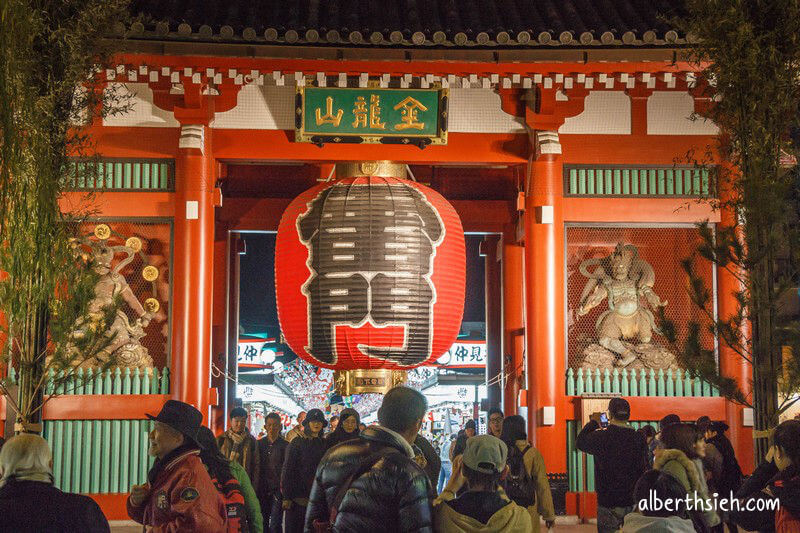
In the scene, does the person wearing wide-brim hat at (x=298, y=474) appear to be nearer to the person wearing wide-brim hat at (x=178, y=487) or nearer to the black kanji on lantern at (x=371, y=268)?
the black kanji on lantern at (x=371, y=268)

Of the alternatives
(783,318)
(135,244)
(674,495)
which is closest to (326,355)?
(135,244)

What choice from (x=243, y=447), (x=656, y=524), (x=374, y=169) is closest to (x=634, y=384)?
(x=374, y=169)

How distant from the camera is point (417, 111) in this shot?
1140cm

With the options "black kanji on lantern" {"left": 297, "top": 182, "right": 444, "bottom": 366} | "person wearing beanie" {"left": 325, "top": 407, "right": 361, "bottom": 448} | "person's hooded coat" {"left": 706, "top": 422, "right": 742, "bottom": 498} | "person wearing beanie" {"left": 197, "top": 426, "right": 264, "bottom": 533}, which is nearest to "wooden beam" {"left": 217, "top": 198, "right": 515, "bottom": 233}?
"black kanji on lantern" {"left": 297, "top": 182, "right": 444, "bottom": 366}

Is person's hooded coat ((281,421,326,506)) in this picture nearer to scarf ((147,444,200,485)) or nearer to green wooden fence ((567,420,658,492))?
green wooden fence ((567,420,658,492))

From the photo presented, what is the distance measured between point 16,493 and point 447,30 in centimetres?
766

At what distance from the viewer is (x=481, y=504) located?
14.3ft

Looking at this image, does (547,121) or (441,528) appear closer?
(441,528)

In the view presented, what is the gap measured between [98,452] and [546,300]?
5.21 meters

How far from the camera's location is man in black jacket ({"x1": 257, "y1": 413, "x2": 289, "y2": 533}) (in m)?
9.50

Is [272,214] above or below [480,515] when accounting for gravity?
above

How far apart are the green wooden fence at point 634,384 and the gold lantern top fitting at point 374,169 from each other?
296cm

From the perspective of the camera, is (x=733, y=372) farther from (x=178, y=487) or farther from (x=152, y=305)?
(x=178, y=487)

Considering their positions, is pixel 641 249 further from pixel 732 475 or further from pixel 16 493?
pixel 16 493
